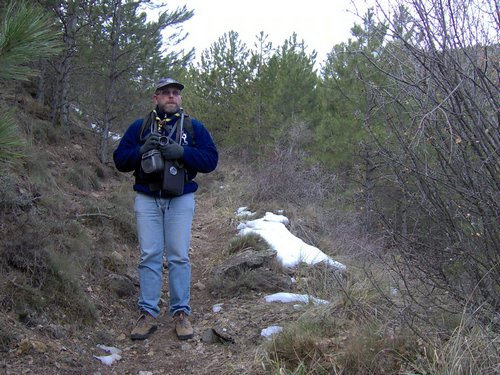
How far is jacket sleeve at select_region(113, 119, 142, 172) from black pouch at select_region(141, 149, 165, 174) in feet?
0.44

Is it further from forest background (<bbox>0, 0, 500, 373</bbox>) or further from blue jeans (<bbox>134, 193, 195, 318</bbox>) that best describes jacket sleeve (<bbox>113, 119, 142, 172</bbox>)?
forest background (<bbox>0, 0, 500, 373</bbox>)

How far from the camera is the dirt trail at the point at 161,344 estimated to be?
9.50ft

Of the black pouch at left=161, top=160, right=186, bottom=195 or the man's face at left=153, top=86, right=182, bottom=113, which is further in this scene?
the man's face at left=153, top=86, right=182, bottom=113

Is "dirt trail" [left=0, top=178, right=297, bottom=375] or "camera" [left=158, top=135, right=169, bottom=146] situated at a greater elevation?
"camera" [left=158, top=135, right=169, bottom=146]

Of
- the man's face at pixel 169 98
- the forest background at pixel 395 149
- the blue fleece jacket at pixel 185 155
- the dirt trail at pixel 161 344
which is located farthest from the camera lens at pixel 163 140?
the dirt trail at pixel 161 344

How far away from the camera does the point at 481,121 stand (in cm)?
278

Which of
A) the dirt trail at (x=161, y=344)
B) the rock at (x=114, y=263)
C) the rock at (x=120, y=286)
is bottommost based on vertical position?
the dirt trail at (x=161, y=344)

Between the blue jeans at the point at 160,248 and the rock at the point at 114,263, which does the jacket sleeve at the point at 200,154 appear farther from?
the rock at the point at 114,263

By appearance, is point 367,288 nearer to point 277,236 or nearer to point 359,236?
point 277,236

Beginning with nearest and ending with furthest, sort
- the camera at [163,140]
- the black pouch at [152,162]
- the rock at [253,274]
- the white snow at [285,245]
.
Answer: the black pouch at [152,162], the camera at [163,140], the rock at [253,274], the white snow at [285,245]

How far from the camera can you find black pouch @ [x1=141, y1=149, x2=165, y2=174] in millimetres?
3562

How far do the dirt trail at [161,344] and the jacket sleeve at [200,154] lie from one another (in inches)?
48.5

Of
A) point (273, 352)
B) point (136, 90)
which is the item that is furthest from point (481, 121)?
point (136, 90)

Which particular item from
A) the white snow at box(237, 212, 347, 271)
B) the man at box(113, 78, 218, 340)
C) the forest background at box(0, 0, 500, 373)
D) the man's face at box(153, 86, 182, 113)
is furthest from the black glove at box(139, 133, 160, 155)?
the white snow at box(237, 212, 347, 271)
